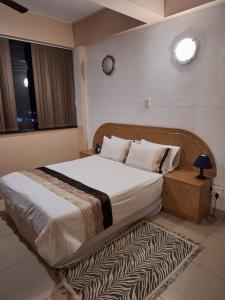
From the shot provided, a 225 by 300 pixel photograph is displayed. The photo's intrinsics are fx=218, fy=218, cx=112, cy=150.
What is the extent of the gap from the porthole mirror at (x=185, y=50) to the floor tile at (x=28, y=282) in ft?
8.62

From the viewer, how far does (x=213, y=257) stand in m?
1.96

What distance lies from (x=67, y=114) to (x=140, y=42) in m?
1.83

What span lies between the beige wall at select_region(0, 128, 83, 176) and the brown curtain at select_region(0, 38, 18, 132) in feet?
0.65

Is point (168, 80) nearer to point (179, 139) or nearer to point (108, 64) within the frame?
point (179, 139)

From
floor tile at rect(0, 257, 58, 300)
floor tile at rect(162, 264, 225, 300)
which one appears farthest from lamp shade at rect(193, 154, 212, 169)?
floor tile at rect(0, 257, 58, 300)

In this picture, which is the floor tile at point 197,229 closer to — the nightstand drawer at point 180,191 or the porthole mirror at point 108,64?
→ the nightstand drawer at point 180,191

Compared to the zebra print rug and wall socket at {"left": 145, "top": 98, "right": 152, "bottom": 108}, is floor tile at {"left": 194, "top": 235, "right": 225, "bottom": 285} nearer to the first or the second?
the zebra print rug

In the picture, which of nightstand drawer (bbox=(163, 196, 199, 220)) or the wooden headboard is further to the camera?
the wooden headboard

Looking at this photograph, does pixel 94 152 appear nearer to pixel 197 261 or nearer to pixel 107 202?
pixel 107 202

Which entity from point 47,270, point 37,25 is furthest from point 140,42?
point 47,270

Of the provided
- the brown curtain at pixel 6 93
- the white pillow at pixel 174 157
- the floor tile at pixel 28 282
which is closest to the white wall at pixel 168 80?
the white pillow at pixel 174 157

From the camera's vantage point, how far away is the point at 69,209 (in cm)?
182

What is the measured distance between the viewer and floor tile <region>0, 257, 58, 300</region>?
5.35ft

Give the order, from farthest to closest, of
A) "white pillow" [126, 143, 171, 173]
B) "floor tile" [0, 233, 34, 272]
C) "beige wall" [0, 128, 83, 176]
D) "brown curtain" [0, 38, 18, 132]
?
1. "beige wall" [0, 128, 83, 176]
2. "brown curtain" [0, 38, 18, 132]
3. "white pillow" [126, 143, 171, 173]
4. "floor tile" [0, 233, 34, 272]
